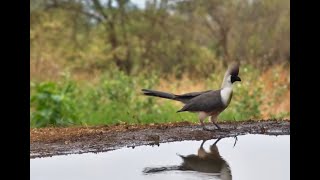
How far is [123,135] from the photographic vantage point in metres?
3.66

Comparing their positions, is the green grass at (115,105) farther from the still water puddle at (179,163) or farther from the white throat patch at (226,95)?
the still water puddle at (179,163)

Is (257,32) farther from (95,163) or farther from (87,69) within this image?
(95,163)

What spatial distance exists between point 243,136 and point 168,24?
9.54 metres

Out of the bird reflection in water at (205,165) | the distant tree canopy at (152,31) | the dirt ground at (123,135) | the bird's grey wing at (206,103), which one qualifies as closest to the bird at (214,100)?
the bird's grey wing at (206,103)

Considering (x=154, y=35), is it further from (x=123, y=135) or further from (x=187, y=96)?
(x=123, y=135)

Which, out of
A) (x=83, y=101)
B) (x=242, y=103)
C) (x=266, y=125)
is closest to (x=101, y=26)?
(x=83, y=101)

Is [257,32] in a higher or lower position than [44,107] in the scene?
higher

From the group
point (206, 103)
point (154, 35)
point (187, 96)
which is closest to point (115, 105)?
point (187, 96)

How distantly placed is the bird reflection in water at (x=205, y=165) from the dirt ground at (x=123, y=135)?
343 mm

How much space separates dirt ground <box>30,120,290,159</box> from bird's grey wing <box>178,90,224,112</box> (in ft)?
0.56

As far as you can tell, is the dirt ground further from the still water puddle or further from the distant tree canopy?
the distant tree canopy

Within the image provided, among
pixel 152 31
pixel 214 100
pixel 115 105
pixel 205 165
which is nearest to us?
pixel 205 165

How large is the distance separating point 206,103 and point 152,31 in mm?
9500
